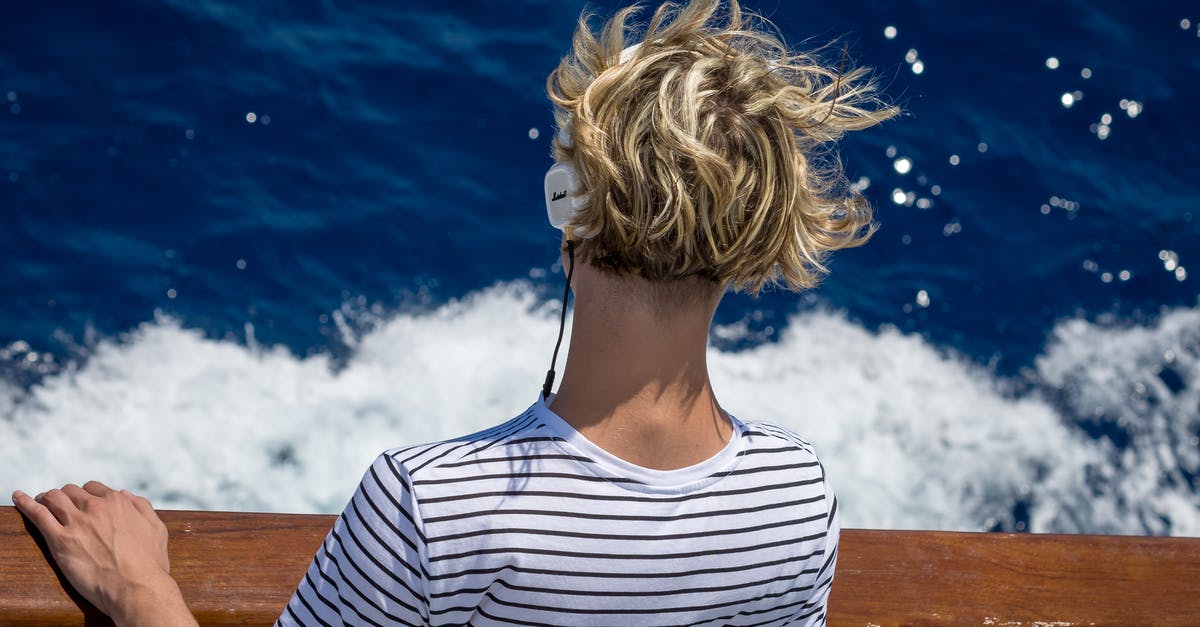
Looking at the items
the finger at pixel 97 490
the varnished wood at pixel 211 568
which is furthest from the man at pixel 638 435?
the finger at pixel 97 490

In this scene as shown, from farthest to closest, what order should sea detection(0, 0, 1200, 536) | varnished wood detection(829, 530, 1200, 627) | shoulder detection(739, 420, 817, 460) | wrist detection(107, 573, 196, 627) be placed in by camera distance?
1. sea detection(0, 0, 1200, 536)
2. varnished wood detection(829, 530, 1200, 627)
3. wrist detection(107, 573, 196, 627)
4. shoulder detection(739, 420, 817, 460)

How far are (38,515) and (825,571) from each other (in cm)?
106

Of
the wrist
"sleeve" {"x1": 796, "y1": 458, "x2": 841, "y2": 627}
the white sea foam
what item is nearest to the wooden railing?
A: the wrist

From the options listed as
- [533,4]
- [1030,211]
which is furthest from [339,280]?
[1030,211]

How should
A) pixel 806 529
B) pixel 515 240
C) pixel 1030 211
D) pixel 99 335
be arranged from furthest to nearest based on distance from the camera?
pixel 1030 211
pixel 515 240
pixel 99 335
pixel 806 529

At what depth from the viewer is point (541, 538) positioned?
107 cm

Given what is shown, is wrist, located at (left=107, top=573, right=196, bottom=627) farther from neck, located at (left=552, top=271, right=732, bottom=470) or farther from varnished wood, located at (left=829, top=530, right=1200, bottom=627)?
varnished wood, located at (left=829, top=530, right=1200, bottom=627)

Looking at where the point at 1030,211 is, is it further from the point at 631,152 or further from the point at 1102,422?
the point at 631,152

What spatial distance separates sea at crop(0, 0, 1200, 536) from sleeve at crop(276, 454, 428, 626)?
11.4ft

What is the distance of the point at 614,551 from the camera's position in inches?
42.8

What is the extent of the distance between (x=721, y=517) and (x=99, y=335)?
4211mm

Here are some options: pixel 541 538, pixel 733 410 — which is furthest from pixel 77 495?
pixel 733 410

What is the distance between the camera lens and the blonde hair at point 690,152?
3.52 ft

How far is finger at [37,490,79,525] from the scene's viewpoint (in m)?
1.50
